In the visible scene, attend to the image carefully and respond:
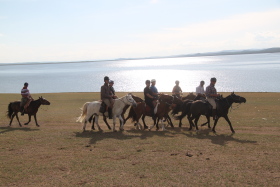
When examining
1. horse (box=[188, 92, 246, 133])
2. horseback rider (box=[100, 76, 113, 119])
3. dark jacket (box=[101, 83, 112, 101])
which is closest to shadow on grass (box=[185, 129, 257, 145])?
horse (box=[188, 92, 246, 133])

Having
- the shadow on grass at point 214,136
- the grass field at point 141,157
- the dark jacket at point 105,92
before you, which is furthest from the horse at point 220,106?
the dark jacket at point 105,92

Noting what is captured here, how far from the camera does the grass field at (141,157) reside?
28.4 feet

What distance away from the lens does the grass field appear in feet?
28.4

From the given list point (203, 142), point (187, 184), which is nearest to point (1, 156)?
point (187, 184)

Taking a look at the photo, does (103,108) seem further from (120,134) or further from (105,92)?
(120,134)

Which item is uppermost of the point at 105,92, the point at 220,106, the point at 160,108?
the point at 105,92

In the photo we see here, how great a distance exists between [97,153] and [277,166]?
6380 mm

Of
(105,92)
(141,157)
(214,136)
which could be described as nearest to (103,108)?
(105,92)

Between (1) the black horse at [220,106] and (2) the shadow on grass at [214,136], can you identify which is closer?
(2) the shadow on grass at [214,136]

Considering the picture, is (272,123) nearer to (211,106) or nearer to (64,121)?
(211,106)

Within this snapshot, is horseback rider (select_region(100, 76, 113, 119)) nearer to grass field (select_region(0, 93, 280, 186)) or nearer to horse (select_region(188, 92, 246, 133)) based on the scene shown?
grass field (select_region(0, 93, 280, 186))

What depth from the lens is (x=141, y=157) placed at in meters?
10.9

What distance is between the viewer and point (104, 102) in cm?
1612

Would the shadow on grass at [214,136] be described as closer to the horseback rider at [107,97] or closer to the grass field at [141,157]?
the grass field at [141,157]
